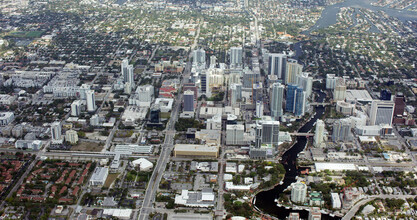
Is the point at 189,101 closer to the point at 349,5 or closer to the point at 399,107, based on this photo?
the point at 399,107

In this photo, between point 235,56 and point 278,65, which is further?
point 235,56

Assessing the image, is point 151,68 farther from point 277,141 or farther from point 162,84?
point 277,141

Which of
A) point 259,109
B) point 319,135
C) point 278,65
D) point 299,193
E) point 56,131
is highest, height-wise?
point 278,65

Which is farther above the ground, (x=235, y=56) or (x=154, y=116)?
(x=235, y=56)

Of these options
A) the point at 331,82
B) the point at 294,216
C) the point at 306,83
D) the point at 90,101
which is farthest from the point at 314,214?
the point at 331,82

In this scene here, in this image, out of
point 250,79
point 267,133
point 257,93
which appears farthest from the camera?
point 250,79

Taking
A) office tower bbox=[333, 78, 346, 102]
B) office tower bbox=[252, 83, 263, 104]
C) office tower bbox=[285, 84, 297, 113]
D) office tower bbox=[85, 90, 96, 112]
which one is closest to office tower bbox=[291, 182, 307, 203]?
office tower bbox=[285, 84, 297, 113]
